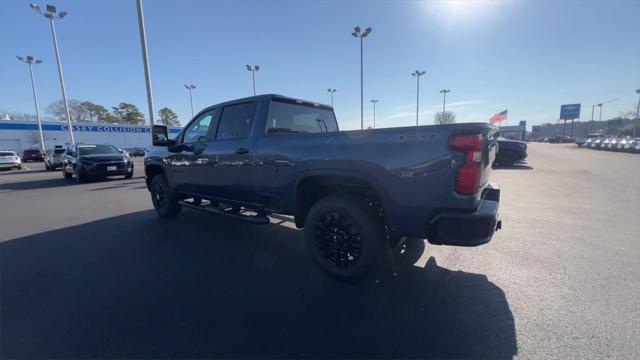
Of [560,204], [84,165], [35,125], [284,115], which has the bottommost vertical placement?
[560,204]

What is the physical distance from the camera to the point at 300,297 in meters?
2.77

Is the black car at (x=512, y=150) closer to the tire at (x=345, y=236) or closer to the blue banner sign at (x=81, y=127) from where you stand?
the tire at (x=345, y=236)

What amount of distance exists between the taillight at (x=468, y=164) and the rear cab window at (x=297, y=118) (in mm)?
1989

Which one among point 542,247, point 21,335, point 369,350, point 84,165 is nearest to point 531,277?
point 542,247

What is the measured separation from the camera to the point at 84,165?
11297 mm

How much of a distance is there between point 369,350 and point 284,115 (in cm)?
299

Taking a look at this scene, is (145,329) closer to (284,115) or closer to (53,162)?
(284,115)

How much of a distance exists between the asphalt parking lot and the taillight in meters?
1.13

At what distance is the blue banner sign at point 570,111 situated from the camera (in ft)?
218

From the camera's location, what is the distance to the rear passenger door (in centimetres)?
384

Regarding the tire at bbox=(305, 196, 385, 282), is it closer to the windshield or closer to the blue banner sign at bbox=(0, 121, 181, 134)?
the windshield

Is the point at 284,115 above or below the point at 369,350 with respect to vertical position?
above

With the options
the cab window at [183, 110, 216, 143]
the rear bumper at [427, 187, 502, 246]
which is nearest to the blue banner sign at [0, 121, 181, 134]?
the cab window at [183, 110, 216, 143]

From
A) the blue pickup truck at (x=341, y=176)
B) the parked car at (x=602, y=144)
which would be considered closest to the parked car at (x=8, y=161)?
the blue pickup truck at (x=341, y=176)
